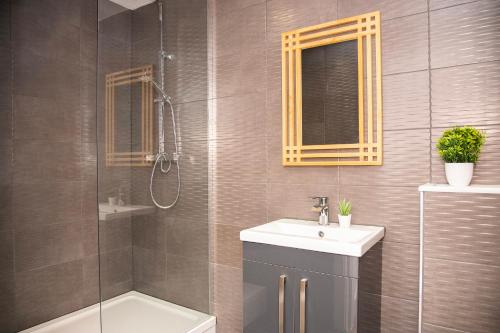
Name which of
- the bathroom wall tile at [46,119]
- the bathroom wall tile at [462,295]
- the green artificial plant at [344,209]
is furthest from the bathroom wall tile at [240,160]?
the bathroom wall tile at [462,295]

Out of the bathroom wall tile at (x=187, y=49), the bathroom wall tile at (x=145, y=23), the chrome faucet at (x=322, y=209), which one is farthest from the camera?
the bathroom wall tile at (x=187, y=49)

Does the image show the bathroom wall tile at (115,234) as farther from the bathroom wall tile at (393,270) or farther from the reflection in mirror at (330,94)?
the bathroom wall tile at (393,270)

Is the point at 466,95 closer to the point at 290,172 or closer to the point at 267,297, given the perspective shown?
the point at 290,172

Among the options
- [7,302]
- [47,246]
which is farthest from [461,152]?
[7,302]

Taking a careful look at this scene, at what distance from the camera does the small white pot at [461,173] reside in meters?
1.39

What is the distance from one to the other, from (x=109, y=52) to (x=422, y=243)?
166cm

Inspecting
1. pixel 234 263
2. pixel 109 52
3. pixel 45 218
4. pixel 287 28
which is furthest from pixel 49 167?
pixel 287 28

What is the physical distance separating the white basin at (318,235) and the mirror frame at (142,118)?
68cm

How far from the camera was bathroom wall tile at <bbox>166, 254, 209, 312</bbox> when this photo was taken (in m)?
1.96

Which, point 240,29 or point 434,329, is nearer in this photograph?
point 434,329

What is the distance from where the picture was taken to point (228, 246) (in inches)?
89.4

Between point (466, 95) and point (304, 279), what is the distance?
3.69ft

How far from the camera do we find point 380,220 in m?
1.72

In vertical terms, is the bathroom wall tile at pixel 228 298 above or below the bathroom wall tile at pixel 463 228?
below
